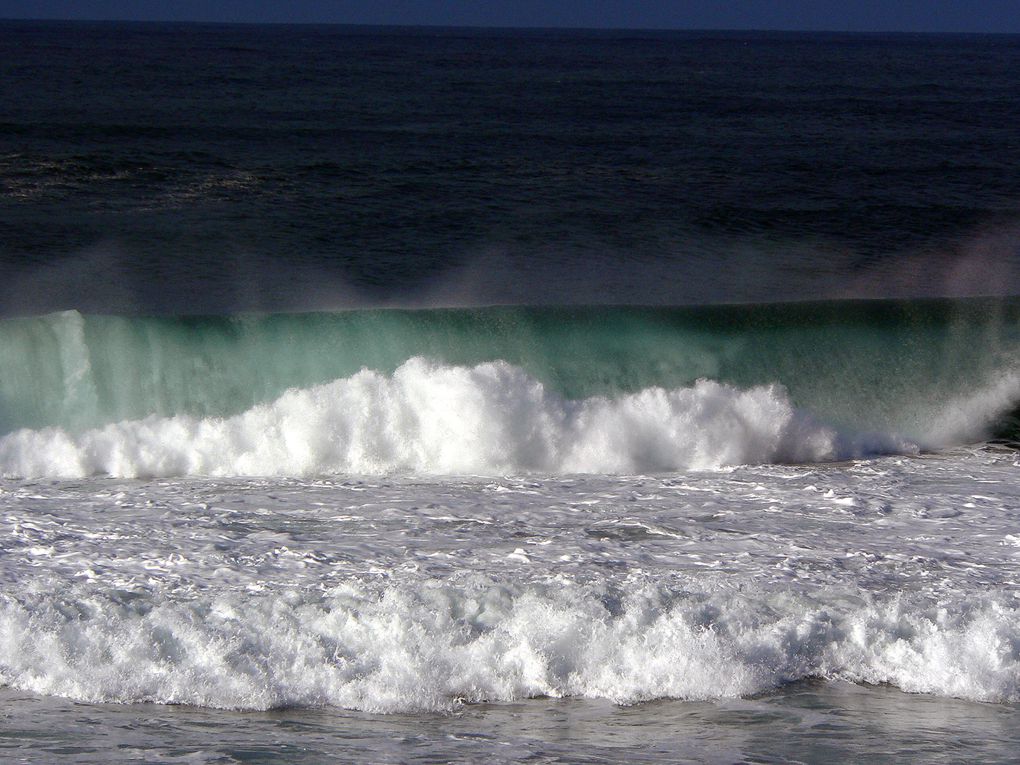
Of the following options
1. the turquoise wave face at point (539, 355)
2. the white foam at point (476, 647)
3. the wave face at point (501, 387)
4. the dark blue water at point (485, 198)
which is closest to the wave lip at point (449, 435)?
the wave face at point (501, 387)

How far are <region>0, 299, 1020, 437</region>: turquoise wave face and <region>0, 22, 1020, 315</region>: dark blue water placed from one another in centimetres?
244

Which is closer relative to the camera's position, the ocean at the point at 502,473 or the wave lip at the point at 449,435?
the ocean at the point at 502,473

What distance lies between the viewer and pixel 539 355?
11.0 metres

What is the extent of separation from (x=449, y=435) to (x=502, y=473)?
0.59 m

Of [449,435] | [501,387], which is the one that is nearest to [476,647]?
[449,435]

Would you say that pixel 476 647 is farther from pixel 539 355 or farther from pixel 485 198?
pixel 485 198

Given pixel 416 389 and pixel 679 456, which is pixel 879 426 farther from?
pixel 416 389

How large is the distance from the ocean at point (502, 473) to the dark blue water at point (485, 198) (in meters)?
0.13

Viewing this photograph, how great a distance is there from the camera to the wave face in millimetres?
9680

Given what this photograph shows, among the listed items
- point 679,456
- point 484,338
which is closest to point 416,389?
point 484,338

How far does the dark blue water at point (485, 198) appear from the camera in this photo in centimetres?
1554

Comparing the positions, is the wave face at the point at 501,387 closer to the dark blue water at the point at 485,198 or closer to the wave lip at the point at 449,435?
the wave lip at the point at 449,435

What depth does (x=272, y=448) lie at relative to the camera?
31.9 feet

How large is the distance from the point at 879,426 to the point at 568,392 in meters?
2.58
